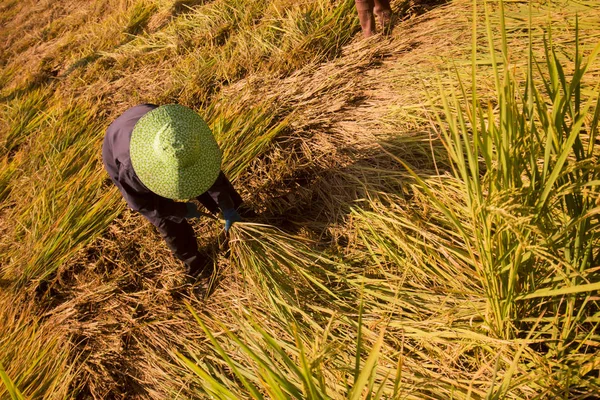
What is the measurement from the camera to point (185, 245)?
1806 mm

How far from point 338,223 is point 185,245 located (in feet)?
2.24

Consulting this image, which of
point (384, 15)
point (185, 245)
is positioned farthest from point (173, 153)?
point (384, 15)

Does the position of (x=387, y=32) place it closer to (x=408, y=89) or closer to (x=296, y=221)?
(x=408, y=89)

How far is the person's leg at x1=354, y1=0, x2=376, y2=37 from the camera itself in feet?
7.39

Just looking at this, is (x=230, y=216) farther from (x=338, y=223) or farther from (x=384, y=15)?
(x=384, y=15)

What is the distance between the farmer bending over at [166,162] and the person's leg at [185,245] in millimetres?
13

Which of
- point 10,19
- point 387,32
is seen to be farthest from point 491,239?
point 10,19

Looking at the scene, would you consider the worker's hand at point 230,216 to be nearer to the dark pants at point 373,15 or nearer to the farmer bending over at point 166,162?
the farmer bending over at point 166,162

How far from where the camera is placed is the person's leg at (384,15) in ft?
7.85

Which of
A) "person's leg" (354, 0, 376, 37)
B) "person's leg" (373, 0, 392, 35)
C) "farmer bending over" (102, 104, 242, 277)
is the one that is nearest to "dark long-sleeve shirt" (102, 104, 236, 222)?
"farmer bending over" (102, 104, 242, 277)

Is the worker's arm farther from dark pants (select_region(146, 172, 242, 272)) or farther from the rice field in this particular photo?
the rice field

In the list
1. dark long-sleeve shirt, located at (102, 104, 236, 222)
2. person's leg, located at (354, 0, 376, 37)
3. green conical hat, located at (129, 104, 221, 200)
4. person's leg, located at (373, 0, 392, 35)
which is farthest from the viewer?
person's leg, located at (373, 0, 392, 35)

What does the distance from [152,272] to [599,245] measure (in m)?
1.75

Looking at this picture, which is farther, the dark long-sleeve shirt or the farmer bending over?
the dark long-sleeve shirt
